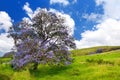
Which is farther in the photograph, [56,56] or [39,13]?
[39,13]

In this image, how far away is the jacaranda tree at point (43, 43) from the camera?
54.5m

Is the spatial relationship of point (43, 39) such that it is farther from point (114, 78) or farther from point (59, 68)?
point (114, 78)

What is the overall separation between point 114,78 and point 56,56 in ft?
63.2

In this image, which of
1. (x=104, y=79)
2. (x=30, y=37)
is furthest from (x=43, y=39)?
(x=104, y=79)

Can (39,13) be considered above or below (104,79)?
above

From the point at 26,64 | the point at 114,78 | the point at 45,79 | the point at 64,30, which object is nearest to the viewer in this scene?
the point at 114,78

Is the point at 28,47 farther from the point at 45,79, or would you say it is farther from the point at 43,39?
the point at 45,79

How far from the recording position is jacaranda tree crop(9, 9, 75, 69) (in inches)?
2146

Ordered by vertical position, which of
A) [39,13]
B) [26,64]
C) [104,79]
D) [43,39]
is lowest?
[104,79]

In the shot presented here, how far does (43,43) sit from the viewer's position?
187 feet

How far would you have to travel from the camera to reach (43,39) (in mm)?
59094

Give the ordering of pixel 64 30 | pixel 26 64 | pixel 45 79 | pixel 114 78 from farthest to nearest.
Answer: pixel 64 30 → pixel 26 64 → pixel 45 79 → pixel 114 78

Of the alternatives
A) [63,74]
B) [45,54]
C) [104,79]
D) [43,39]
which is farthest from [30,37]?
[104,79]

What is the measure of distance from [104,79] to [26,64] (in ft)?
65.6
